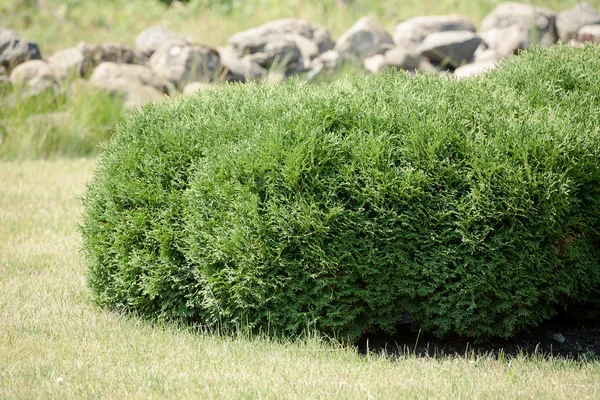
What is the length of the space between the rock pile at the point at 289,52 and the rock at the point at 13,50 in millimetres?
15

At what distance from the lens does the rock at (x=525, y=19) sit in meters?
13.3

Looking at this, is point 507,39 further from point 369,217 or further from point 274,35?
point 369,217

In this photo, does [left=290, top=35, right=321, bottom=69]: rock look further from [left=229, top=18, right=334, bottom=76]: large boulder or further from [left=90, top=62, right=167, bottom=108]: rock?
[left=90, top=62, right=167, bottom=108]: rock

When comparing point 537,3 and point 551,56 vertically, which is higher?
point 551,56

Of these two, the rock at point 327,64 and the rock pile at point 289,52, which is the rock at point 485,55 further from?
the rock at point 327,64

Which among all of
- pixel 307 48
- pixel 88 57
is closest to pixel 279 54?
pixel 307 48

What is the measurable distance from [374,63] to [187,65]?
3294 millimetres

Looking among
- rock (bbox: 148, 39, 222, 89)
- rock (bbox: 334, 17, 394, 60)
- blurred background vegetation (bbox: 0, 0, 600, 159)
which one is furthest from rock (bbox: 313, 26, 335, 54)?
rock (bbox: 148, 39, 222, 89)

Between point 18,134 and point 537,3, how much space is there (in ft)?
35.3

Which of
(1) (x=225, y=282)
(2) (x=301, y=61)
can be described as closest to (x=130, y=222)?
(1) (x=225, y=282)

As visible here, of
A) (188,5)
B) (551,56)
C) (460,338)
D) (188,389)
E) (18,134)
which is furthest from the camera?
→ (188,5)

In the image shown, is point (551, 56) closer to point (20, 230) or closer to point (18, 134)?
point (20, 230)

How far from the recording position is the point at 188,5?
54.3 ft

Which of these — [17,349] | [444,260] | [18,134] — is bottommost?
[18,134]
